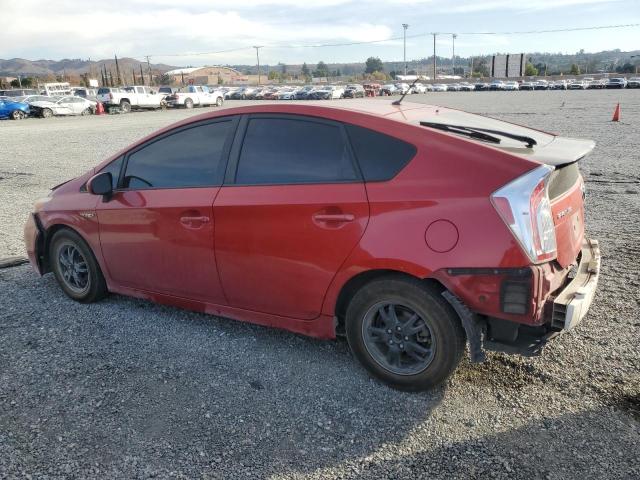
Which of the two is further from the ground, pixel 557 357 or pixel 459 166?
pixel 459 166

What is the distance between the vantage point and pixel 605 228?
659 centimetres

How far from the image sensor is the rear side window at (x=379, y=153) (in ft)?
10.4

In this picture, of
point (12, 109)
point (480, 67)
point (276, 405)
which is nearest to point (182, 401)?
point (276, 405)

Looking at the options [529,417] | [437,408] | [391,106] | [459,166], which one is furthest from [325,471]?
[391,106]

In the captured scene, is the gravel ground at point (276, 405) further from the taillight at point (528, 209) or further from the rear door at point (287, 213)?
the taillight at point (528, 209)

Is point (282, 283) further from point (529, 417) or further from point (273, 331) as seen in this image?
point (529, 417)

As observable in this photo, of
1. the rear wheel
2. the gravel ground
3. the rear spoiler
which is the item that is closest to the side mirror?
the gravel ground

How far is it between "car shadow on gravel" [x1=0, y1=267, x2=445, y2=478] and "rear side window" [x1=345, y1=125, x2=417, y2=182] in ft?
4.38

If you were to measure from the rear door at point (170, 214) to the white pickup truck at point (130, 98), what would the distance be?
40966 millimetres

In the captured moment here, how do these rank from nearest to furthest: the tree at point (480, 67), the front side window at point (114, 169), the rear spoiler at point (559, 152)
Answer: the rear spoiler at point (559, 152) < the front side window at point (114, 169) < the tree at point (480, 67)

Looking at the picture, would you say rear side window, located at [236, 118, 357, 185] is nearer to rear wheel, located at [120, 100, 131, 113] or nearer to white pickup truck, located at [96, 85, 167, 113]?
white pickup truck, located at [96, 85, 167, 113]

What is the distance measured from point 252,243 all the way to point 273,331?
0.92 metres

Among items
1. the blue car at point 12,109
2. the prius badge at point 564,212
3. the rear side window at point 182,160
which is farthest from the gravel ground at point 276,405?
the blue car at point 12,109

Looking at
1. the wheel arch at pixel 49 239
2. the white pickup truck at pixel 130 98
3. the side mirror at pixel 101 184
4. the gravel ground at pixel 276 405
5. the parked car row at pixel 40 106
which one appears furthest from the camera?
the white pickup truck at pixel 130 98
